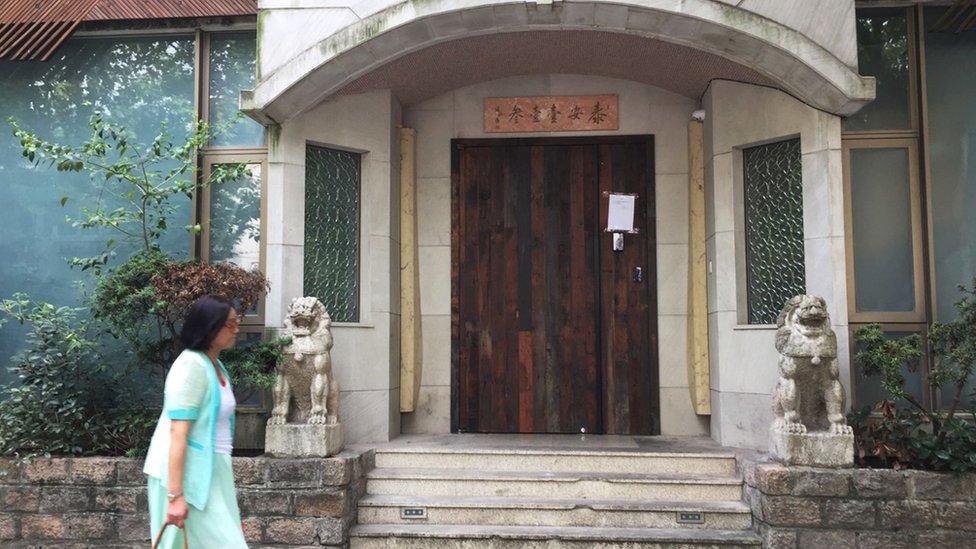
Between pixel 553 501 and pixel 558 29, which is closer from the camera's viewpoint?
pixel 553 501

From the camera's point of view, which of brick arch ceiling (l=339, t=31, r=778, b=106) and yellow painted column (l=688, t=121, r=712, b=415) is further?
yellow painted column (l=688, t=121, r=712, b=415)

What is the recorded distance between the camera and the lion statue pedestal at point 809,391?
4.82 metres

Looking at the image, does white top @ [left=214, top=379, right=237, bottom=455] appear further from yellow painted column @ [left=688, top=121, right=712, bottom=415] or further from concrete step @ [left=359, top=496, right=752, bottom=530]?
yellow painted column @ [left=688, top=121, right=712, bottom=415]

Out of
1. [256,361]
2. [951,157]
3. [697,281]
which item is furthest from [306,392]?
[951,157]

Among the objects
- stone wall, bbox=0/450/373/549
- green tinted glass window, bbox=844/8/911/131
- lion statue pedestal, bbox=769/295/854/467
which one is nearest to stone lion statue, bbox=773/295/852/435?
lion statue pedestal, bbox=769/295/854/467

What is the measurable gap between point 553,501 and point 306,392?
1.81 metres

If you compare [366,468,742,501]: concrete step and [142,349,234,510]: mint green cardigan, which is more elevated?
[142,349,234,510]: mint green cardigan

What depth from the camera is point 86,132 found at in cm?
638

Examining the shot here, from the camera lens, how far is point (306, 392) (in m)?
5.27

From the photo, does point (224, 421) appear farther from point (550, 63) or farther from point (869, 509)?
point (550, 63)

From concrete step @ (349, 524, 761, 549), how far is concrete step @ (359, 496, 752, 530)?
0.21 feet

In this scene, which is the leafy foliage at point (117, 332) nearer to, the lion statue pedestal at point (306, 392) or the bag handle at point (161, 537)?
the lion statue pedestal at point (306, 392)

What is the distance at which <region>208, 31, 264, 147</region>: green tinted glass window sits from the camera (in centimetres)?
630

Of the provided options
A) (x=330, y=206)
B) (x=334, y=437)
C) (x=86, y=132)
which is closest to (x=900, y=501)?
(x=334, y=437)
